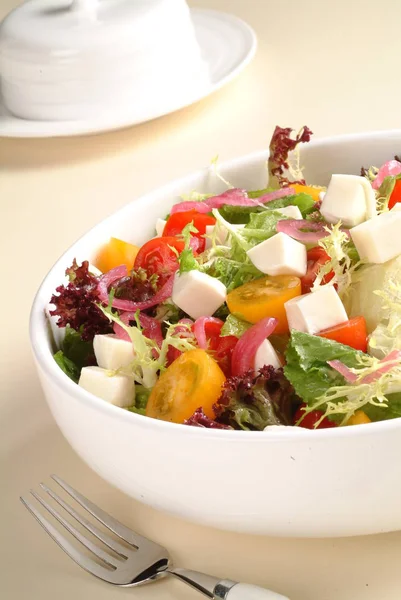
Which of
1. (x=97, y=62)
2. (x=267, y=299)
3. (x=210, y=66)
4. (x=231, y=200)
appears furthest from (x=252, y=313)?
(x=210, y=66)

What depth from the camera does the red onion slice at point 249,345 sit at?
168 centimetres

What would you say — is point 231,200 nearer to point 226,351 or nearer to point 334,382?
point 226,351

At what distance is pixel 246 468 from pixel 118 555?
0.39m

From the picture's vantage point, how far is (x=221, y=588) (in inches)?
58.0

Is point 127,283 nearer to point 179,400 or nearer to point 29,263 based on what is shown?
point 179,400

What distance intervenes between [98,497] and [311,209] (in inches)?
31.3

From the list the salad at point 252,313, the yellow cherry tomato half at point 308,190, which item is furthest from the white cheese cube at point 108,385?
the yellow cherry tomato half at point 308,190

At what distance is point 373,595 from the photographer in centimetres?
151

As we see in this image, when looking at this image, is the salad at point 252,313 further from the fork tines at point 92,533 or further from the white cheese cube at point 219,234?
the fork tines at point 92,533

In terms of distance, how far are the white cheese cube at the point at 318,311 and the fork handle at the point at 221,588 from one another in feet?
1.55

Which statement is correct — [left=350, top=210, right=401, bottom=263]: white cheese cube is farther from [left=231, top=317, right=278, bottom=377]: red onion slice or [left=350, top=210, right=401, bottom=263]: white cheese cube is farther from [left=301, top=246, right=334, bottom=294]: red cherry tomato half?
[left=231, top=317, right=278, bottom=377]: red onion slice

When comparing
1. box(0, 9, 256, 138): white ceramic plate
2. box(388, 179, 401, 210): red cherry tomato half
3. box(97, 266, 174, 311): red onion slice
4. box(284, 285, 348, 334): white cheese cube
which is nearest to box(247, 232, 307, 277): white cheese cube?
box(284, 285, 348, 334): white cheese cube

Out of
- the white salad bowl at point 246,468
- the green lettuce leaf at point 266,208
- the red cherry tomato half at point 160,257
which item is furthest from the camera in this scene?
the green lettuce leaf at point 266,208

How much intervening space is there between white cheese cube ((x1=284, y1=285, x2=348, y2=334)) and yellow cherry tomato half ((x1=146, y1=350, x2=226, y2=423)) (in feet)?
0.59
